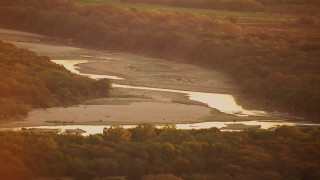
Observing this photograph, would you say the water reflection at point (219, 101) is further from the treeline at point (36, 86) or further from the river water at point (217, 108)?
the treeline at point (36, 86)

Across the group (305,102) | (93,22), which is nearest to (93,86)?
(305,102)

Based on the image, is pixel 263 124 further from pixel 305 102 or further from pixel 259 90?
pixel 259 90

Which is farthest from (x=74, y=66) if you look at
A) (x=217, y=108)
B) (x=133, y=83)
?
(x=217, y=108)

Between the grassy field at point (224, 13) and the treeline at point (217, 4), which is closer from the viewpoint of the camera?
the grassy field at point (224, 13)

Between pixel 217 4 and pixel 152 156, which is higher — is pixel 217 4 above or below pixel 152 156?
above

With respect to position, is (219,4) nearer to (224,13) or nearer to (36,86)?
(224,13)

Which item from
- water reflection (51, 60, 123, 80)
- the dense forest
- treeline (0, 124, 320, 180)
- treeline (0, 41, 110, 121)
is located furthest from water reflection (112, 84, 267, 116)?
treeline (0, 124, 320, 180)

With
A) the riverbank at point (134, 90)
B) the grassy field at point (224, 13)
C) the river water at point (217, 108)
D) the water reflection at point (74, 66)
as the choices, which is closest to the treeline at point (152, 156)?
the river water at point (217, 108)

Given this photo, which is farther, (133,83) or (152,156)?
(133,83)
